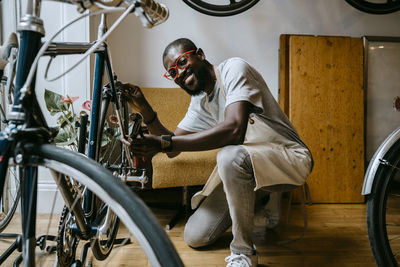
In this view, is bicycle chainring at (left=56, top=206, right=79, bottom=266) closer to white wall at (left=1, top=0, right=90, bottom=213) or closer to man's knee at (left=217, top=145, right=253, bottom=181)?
man's knee at (left=217, top=145, right=253, bottom=181)

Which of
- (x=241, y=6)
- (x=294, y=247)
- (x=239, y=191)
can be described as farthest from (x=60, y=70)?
(x=294, y=247)

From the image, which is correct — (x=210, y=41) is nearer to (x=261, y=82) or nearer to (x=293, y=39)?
(x=293, y=39)

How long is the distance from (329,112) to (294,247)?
1.12 metres

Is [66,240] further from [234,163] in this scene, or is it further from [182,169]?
[182,169]

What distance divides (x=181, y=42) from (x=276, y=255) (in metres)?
1.04

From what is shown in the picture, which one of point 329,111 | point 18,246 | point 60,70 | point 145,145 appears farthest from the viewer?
point 329,111

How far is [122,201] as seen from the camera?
1.84ft

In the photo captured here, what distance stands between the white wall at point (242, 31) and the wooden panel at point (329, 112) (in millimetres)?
272

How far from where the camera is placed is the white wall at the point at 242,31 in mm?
2488

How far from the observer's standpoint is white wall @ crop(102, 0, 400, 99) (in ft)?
8.16

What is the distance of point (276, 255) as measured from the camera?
4.87ft

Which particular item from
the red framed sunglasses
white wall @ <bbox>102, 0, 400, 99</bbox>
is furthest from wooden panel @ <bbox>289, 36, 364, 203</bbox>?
the red framed sunglasses

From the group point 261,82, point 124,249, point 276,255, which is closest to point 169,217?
point 124,249

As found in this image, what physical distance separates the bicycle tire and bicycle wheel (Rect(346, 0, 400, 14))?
2.42 metres
